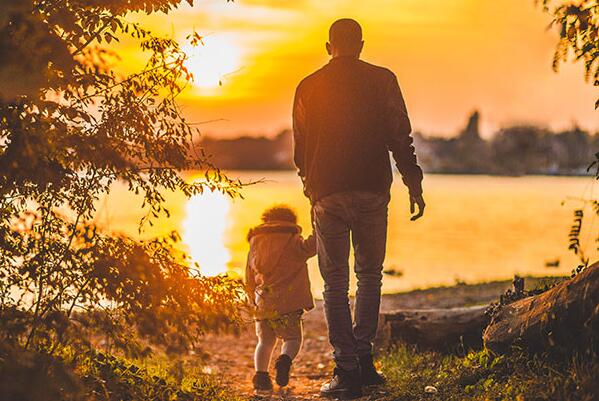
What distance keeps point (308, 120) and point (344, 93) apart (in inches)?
14.6

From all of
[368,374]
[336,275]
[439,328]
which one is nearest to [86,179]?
[336,275]

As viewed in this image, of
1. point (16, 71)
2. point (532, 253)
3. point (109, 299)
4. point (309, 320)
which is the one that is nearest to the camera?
point (16, 71)

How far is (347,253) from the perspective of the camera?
23.0ft

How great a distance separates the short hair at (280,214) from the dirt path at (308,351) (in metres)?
1.37

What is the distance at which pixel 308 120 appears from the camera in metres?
6.88

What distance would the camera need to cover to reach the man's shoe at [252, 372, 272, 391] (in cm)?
824

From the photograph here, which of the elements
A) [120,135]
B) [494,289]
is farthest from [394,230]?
[120,135]

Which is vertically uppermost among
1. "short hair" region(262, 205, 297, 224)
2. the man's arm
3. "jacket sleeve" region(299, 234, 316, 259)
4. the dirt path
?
the man's arm

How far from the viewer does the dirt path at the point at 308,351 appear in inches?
324

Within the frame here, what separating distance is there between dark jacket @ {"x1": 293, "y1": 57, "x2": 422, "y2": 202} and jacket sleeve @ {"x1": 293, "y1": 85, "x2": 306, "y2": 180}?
54 millimetres

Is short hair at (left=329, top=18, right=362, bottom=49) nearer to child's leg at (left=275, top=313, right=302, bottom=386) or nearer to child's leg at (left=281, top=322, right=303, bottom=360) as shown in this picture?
child's leg at (left=275, top=313, right=302, bottom=386)

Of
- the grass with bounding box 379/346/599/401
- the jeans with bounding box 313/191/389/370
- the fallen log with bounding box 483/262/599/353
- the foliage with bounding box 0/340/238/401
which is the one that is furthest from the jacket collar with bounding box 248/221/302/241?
the fallen log with bounding box 483/262/599/353

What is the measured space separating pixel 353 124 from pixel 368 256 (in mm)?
1099

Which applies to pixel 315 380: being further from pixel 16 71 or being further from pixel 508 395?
pixel 16 71
